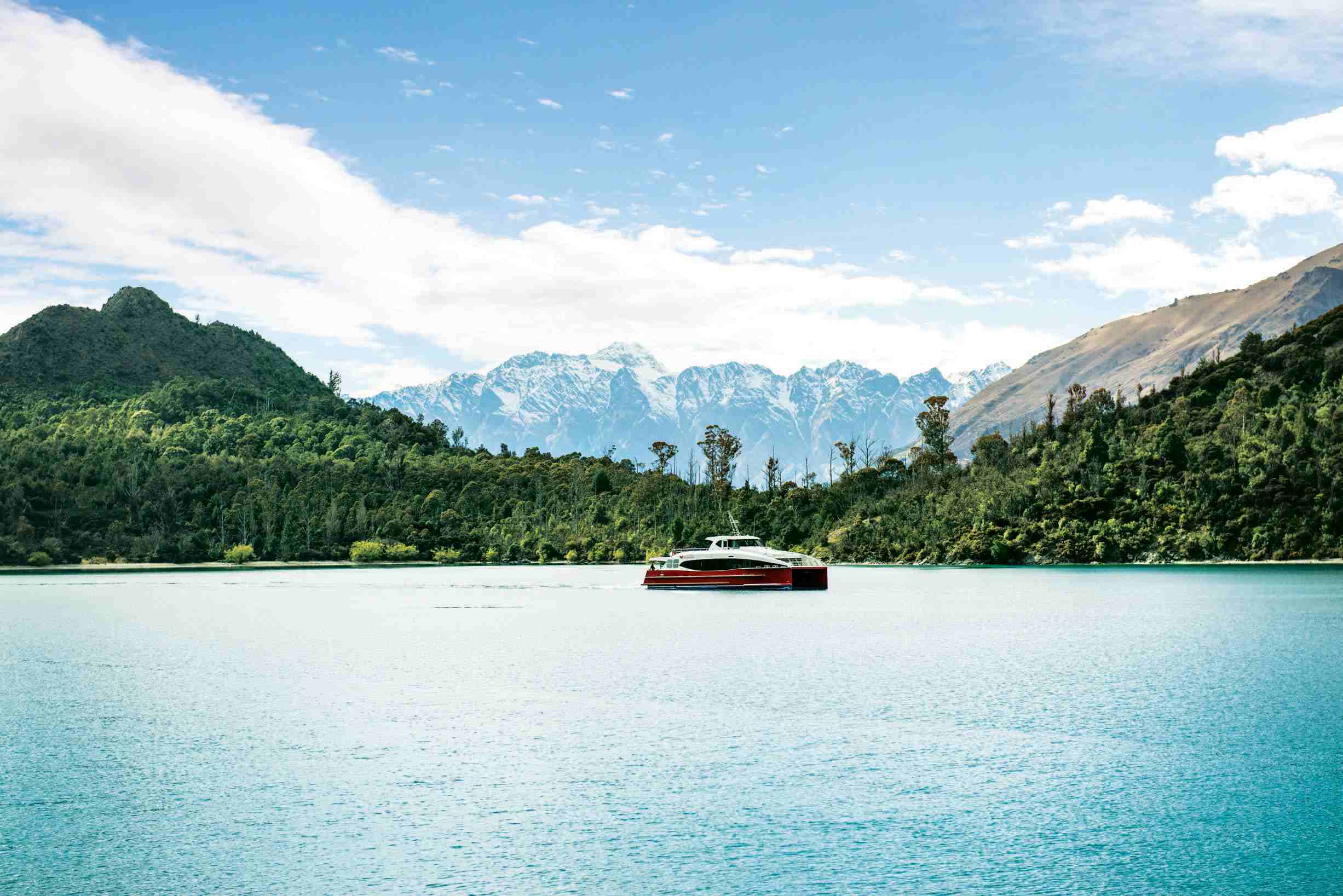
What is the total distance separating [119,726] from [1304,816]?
36170 millimetres

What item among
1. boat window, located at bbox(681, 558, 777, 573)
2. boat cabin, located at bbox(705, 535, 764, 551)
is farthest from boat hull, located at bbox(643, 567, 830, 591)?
boat cabin, located at bbox(705, 535, 764, 551)

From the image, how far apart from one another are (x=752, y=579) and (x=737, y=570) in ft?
7.96

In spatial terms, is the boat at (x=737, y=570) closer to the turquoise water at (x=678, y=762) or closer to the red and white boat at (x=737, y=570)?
the red and white boat at (x=737, y=570)

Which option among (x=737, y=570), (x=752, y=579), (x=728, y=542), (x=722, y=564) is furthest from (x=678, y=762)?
(x=728, y=542)

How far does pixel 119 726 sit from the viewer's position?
3694 cm

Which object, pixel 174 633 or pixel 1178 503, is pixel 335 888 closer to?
pixel 174 633

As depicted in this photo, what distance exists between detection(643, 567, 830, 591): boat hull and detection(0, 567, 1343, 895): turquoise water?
52.1m

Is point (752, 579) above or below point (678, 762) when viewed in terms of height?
above

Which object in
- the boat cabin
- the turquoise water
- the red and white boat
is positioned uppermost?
the boat cabin

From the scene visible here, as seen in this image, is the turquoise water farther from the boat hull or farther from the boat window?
the boat window

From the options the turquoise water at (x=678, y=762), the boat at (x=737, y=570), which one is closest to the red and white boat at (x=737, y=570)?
the boat at (x=737, y=570)

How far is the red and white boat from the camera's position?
121 metres

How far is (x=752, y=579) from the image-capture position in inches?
4840

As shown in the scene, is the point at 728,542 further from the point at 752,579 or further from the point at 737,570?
the point at 752,579
